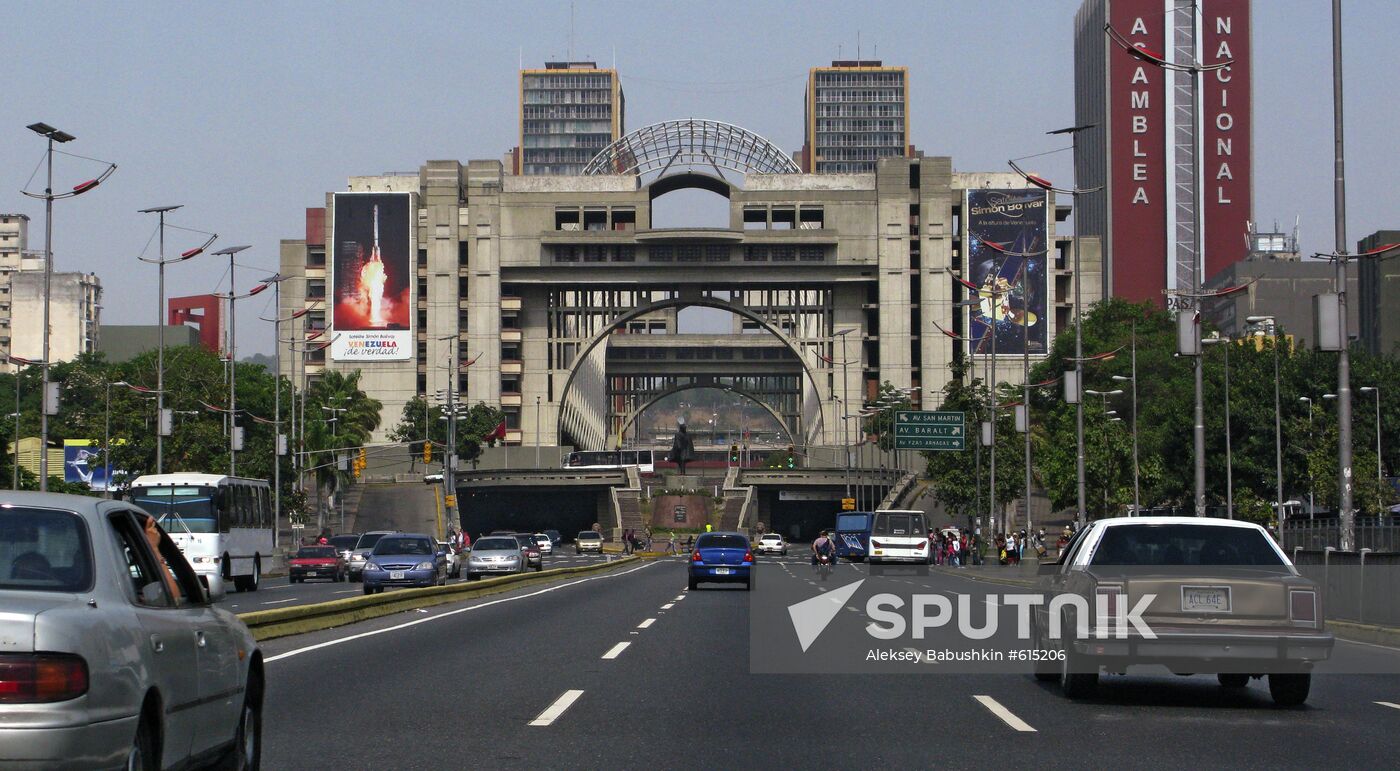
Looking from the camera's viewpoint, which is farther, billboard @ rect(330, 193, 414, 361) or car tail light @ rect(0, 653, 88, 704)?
billboard @ rect(330, 193, 414, 361)

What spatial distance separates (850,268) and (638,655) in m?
116

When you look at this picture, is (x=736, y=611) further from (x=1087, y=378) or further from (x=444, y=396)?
(x=444, y=396)

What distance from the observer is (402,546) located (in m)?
40.1

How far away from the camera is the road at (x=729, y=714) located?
10.2 metres

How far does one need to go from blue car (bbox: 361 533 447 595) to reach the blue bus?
121 feet

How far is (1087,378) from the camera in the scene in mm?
110375

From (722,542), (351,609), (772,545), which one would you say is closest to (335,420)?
(772,545)

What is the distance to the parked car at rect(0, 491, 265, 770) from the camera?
602cm

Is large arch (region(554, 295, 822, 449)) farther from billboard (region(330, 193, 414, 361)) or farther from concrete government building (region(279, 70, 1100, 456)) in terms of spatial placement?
billboard (region(330, 193, 414, 361))

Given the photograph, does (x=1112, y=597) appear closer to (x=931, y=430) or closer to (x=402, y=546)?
(x=402, y=546)

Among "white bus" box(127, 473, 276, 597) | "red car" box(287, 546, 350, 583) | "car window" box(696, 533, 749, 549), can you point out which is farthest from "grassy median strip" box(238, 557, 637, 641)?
"red car" box(287, 546, 350, 583)

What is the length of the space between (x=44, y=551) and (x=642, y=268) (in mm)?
123808

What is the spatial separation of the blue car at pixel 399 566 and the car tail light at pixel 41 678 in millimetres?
32504

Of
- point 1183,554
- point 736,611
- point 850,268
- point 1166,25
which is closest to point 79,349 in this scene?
point 850,268
